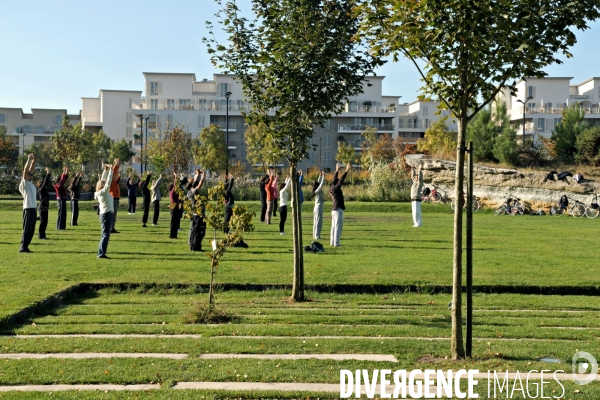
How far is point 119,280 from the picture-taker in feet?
44.6

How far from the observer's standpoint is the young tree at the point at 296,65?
444 inches

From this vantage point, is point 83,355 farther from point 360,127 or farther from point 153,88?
point 153,88

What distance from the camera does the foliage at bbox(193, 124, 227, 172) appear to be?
77.1m

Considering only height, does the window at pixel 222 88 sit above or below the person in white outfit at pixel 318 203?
above

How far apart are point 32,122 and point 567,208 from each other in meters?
101

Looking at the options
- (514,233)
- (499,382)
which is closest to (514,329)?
(499,382)

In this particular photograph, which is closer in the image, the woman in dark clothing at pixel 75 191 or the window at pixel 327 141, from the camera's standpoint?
the woman in dark clothing at pixel 75 191

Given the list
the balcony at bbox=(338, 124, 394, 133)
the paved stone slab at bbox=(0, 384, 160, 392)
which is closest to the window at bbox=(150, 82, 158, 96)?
the balcony at bbox=(338, 124, 394, 133)

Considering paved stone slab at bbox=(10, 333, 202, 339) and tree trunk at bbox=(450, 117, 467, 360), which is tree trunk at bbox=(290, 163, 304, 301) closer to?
paved stone slab at bbox=(10, 333, 202, 339)

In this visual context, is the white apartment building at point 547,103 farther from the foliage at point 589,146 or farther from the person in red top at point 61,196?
the person in red top at point 61,196

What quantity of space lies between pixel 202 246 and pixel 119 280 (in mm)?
6510

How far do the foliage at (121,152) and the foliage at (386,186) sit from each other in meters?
51.9

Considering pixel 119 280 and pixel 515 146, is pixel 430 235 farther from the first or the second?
pixel 515 146

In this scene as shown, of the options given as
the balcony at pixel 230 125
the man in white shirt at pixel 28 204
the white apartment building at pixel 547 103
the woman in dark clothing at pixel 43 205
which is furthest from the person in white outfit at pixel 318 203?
the balcony at pixel 230 125
